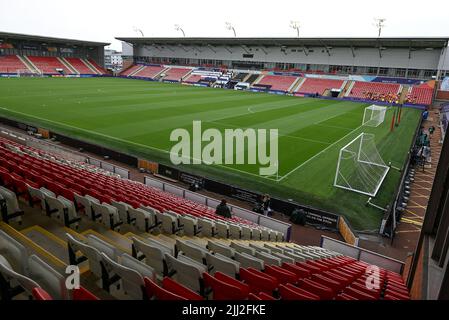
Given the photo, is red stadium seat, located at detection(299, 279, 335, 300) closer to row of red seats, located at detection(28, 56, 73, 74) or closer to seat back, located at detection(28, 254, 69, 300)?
seat back, located at detection(28, 254, 69, 300)

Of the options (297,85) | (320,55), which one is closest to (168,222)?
(297,85)

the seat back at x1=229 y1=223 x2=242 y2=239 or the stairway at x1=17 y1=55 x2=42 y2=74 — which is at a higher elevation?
the stairway at x1=17 y1=55 x2=42 y2=74

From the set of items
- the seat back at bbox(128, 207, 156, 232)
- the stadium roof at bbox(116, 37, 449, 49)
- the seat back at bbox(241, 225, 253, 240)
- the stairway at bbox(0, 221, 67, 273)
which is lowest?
the seat back at bbox(241, 225, 253, 240)

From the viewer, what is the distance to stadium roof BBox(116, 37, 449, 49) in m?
50.1

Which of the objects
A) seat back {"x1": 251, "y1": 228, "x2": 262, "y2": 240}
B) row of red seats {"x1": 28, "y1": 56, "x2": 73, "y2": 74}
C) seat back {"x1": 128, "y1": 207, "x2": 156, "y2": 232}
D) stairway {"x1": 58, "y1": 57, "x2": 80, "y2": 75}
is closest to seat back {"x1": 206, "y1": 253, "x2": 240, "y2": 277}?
seat back {"x1": 128, "y1": 207, "x2": 156, "y2": 232}

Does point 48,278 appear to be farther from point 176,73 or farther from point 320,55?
point 176,73

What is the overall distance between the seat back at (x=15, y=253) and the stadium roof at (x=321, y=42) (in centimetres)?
5848

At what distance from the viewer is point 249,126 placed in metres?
28.9

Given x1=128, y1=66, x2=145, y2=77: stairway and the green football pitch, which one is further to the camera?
x1=128, y1=66, x2=145, y2=77: stairway

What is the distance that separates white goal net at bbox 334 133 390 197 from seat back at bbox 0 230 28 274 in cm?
1484

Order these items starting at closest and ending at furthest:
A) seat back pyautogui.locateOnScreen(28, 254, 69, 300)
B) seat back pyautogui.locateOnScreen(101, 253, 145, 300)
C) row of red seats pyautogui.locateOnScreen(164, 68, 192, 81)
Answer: seat back pyautogui.locateOnScreen(28, 254, 69, 300) < seat back pyautogui.locateOnScreen(101, 253, 145, 300) < row of red seats pyautogui.locateOnScreen(164, 68, 192, 81)

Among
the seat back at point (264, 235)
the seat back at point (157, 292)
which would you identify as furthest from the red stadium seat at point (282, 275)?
the seat back at point (264, 235)

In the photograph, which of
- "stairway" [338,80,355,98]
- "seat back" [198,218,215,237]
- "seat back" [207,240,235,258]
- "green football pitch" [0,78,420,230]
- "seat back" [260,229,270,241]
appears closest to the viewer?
"seat back" [207,240,235,258]
